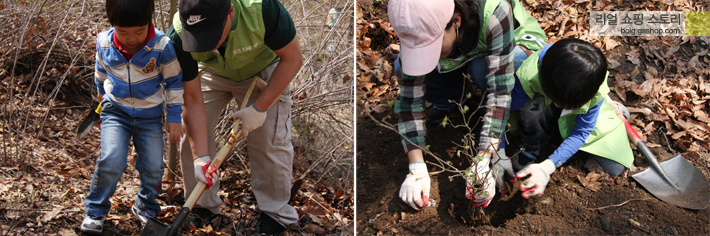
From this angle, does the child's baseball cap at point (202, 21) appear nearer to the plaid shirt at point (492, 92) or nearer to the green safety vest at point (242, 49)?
the green safety vest at point (242, 49)

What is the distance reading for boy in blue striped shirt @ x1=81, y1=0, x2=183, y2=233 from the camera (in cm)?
211

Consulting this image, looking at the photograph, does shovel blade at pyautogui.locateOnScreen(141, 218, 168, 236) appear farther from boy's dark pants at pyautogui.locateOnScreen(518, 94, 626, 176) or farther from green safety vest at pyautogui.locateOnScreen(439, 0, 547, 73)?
boy's dark pants at pyautogui.locateOnScreen(518, 94, 626, 176)

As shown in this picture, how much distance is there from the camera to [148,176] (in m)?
2.34

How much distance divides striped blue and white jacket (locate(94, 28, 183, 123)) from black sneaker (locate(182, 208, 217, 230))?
0.70 metres

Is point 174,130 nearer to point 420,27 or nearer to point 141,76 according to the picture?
point 141,76

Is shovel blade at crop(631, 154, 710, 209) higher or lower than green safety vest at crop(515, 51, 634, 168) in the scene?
lower

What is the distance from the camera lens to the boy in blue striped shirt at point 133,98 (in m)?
2.11

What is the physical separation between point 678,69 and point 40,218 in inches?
183

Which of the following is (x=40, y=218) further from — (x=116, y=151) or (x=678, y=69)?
(x=678, y=69)

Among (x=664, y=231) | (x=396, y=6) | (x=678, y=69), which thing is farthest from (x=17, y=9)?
(x=678, y=69)

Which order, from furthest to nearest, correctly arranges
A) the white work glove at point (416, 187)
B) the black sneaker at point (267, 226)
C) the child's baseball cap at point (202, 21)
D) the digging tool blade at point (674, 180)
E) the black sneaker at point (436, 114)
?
the black sneaker at point (436, 114) < the digging tool blade at point (674, 180) < the black sneaker at point (267, 226) < the white work glove at point (416, 187) < the child's baseball cap at point (202, 21)

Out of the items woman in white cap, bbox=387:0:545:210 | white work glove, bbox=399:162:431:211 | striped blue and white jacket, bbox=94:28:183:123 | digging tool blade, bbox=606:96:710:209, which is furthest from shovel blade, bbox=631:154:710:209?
striped blue and white jacket, bbox=94:28:183:123

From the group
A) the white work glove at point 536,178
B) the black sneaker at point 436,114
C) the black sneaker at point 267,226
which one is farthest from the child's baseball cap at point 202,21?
the white work glove at point 536,178

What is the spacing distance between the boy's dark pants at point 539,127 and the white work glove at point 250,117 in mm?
1628
